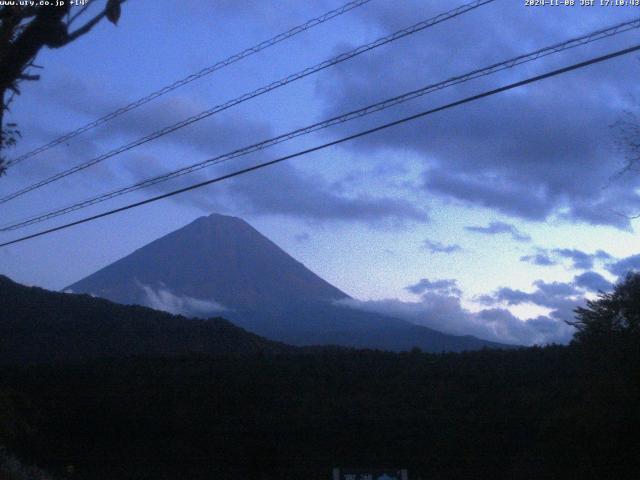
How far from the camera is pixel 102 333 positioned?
3578cm

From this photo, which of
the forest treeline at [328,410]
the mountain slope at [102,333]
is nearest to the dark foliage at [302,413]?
the forest treeline at [328,410]

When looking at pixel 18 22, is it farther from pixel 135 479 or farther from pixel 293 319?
pixel 293 319

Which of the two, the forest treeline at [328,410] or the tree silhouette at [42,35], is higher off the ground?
the tree silhouette at [42,35]

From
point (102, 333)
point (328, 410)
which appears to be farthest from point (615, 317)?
point (102, 333)

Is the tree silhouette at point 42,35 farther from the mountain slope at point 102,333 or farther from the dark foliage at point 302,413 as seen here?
the mountain slope at point 102,333

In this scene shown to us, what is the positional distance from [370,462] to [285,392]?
4.22m

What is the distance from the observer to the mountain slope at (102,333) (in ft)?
111

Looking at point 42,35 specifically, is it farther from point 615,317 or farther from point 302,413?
point 302,413

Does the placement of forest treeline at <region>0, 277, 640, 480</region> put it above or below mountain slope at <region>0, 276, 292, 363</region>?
below

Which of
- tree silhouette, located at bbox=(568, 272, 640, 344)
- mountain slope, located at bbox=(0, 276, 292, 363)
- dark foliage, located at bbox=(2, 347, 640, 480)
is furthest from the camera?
mountain slope, located at bbox=(0, 276, 292, 363)

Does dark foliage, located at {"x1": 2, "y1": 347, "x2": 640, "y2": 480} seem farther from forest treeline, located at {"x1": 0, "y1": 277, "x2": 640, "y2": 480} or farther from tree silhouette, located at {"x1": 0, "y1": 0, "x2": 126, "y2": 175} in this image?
tree silhouette, located at {"x1": 0, "y1": 0, "x2": 126, "y2": 175}

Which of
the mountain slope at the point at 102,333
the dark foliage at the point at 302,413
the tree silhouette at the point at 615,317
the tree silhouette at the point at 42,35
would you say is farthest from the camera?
the mountain slope at the point at 102,333

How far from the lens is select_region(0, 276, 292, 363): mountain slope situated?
33719mm

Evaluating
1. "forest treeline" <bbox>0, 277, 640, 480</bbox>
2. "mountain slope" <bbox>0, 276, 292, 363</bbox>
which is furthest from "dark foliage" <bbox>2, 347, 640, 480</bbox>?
"mountain slope" <bbox>0, 276, 292, 363</bbox>
